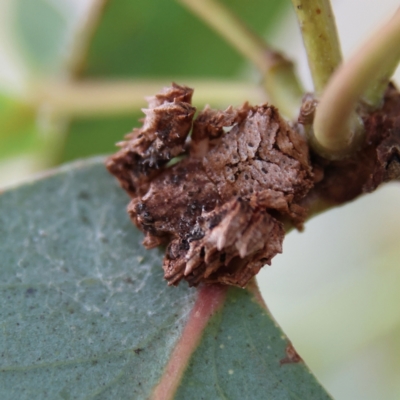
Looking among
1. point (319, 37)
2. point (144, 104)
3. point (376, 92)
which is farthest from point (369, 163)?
point (144, 104)

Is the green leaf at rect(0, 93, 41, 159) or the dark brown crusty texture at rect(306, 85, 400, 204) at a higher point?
the green leaf at rect(0, 93, 41, 159)

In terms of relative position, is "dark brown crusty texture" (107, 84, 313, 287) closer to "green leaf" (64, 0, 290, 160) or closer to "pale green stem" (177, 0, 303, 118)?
"pale green stem" (177, 0, 303, 118)

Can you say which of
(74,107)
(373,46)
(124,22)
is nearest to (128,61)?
(124,22)

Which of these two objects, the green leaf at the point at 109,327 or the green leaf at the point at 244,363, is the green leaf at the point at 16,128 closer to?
the green leaf at the point at 109,327

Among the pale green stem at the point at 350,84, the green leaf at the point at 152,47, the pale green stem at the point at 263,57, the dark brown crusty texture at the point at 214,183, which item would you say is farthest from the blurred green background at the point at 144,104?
the pale green stem at the point at 350,84

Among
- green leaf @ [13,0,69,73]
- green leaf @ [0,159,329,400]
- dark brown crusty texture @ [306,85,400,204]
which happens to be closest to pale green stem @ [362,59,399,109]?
dark brown crusty texture @ [306,85,400,204]

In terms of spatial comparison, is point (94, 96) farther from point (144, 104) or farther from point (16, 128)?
point (16, 128)
